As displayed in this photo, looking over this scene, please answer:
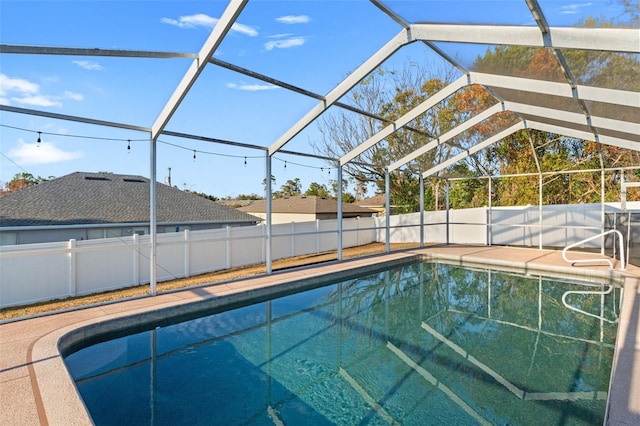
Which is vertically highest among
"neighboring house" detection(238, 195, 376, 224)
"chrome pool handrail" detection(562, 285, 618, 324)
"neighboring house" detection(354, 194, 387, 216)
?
"neighboring house" detection(354, 194, 387, 216)

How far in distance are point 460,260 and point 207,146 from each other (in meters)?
7.74

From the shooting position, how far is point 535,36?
4105mm

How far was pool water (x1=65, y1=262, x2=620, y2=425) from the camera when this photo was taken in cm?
329

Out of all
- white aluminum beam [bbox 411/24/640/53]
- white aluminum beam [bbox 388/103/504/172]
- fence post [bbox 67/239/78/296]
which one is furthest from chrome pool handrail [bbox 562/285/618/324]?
fence post [bbox 67/239/78/296]

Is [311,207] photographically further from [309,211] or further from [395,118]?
[395,118]

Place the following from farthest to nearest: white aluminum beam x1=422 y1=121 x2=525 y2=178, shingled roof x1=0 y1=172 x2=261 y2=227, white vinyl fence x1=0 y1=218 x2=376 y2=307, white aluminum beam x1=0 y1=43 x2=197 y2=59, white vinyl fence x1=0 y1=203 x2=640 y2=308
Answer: shingled roof x1=0 y1=172 x2=261 y2=227
white aluminum beam x1=422 y1=121 x2=525 y2=178
white vinyl fence x1=0 y1=203 x2=640 y2=308
white vinyl fence x1=0 y1=218 x2=376 y2=307
white aluminum beam x1=0 y1=43 x2=197 y2=59

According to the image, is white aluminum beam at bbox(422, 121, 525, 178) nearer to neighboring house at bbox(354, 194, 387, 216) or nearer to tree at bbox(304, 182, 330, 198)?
neighboring house at bbox(354, 194, 387, 216)

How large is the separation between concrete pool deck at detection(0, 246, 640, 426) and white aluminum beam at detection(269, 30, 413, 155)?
9.40 feet

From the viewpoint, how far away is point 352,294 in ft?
24.8

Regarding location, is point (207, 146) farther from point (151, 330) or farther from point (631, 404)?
point (631, 404)

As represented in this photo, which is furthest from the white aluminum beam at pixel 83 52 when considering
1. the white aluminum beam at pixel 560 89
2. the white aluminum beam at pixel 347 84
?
the white aluminum beam at pixel 560 89

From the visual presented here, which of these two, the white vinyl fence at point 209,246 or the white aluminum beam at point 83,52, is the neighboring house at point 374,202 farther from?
the white aluminum beam at point 83,52

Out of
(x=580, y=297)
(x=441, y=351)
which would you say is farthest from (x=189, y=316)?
(x=580, y=297)

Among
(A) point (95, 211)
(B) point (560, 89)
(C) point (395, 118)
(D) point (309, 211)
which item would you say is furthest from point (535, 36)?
(D) point (309, 211)
